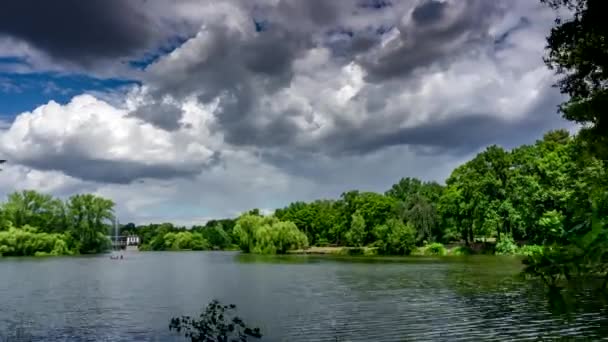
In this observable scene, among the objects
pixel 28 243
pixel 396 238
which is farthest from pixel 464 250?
pixel 28 243

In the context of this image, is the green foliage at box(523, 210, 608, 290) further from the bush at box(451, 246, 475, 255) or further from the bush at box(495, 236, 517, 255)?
the bush at box(451, 246, 475, 255)

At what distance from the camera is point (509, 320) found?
60.5 feet

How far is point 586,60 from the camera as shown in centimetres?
975

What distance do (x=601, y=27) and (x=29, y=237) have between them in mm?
101761

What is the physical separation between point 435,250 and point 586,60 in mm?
66927

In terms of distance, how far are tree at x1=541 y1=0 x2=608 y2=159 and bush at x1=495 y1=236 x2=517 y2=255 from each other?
170 ft

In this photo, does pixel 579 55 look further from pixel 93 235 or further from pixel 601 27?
pixel 93 235

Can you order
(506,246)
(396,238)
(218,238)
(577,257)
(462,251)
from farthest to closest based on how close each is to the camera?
(218,238) → (396,238) → (462,251) → (506,246) → (577,257)

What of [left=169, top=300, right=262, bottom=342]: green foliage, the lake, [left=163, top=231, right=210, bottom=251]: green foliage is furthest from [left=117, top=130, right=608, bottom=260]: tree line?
[left=163, top=231, right=210, bottom=251]: green foliage

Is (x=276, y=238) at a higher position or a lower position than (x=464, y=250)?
higher

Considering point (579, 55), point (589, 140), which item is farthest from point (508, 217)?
point (579, 55)

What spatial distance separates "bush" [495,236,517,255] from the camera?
65.2 meters

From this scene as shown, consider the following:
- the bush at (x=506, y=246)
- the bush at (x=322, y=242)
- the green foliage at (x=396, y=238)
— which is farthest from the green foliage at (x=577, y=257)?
the bush at (x=322, y=242)

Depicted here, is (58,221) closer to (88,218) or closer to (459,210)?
(88,218)
